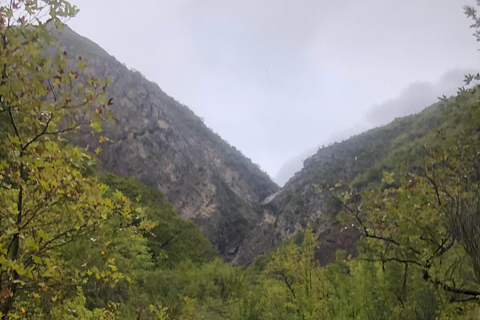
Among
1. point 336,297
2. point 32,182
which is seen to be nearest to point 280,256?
point 336,297

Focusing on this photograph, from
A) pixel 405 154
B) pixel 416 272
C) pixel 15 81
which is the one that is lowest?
pixel 416 272

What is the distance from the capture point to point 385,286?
297 inches

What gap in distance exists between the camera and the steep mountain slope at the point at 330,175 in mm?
49812

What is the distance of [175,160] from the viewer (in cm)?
6619

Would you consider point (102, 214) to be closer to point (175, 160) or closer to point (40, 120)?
point (40, 120)

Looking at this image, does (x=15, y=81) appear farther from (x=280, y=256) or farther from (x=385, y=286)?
(x=280, y=256)

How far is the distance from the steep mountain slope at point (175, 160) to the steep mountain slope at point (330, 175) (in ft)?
19.3

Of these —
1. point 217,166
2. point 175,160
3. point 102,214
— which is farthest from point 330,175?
point 102,214

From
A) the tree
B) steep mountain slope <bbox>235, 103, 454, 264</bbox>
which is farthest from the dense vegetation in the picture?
steep mountain slope <bbox>235, 103, 454, 264</bbox>

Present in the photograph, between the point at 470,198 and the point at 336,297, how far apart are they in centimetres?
582

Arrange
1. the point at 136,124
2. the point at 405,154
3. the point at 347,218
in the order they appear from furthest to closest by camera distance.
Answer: the point at 136,124 → the point at 405,154 → the point at 347,218

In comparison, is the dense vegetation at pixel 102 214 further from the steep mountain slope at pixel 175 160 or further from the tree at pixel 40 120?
the steep mountain slope at pixel 175 160

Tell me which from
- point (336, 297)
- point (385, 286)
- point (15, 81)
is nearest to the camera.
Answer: point (15, 81)

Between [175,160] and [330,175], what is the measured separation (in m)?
31.3
